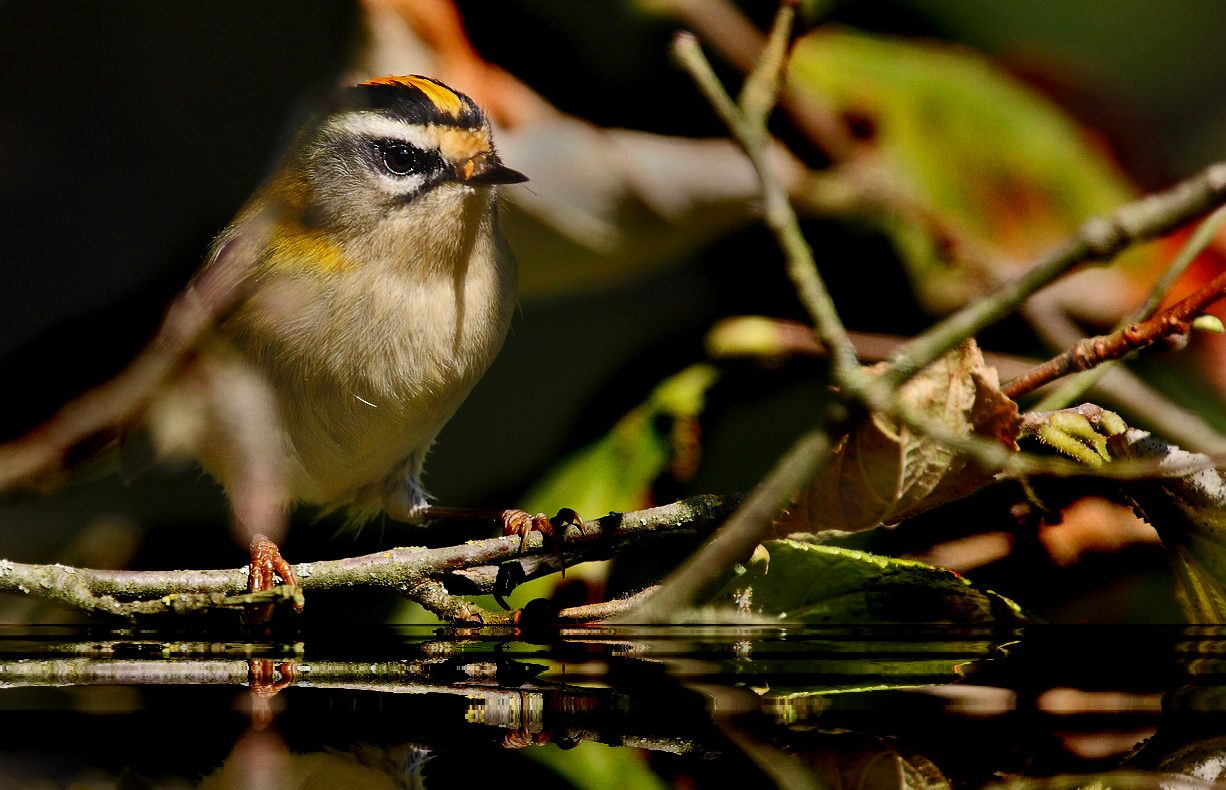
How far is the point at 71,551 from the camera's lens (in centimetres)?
89

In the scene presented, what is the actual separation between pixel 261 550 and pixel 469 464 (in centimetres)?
20

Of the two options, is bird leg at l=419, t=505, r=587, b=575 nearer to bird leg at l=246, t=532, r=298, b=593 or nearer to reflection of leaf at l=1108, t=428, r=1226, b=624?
bird leg at l=246, t=532, r=298, b=593

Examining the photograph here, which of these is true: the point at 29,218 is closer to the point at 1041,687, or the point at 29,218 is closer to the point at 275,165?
the point at 275,165

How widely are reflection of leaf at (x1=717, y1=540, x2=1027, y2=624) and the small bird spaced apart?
200mm

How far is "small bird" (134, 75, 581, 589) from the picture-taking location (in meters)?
0.77

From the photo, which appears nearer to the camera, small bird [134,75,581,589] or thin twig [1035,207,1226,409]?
thin twig [1035,207,1226,409]

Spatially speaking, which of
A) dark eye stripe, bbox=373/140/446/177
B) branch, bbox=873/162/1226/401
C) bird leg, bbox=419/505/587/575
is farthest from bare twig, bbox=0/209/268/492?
branch, bbox=873/162/1226/401

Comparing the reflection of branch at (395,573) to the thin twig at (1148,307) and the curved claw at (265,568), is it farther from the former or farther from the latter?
the thin twig at (1148,307)

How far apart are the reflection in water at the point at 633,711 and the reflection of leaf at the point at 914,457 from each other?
0.28 feet

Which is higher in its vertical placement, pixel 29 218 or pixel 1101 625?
pixel 29 218

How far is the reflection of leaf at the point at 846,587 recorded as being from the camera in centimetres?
70

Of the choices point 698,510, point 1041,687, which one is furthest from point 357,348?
point 1041,687

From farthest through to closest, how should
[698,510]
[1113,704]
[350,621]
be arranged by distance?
[350,621], [698,510], [1113,704]

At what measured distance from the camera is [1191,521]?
2.28 feet
